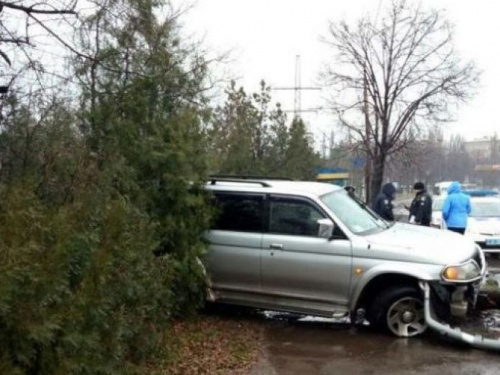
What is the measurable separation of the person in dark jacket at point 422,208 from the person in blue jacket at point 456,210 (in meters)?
0.51

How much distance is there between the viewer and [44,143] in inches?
230

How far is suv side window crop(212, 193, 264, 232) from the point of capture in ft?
25.7

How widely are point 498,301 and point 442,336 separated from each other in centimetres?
170

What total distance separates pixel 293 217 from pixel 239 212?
0.73 metres

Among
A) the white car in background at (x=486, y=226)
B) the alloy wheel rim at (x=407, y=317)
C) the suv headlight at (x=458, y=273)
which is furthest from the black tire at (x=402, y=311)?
the white car in background at (x=486, y=226)

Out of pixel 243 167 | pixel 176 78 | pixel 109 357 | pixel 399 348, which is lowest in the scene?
pixel 399 348

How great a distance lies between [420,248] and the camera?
7.02m

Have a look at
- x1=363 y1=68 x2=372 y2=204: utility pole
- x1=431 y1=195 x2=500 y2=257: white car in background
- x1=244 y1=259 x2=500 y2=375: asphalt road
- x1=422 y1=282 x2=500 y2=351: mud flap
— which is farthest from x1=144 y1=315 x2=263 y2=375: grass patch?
x1=363 y1=68 x2=372 y2=204: utility pole

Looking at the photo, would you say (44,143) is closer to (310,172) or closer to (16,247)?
(16,247)

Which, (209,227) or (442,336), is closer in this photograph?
(442,336)

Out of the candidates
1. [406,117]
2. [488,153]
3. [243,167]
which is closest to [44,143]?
[243,167]

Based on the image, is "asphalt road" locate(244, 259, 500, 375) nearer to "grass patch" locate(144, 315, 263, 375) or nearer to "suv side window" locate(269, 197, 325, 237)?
"grass patch" locate(144, 315, 263, 375)

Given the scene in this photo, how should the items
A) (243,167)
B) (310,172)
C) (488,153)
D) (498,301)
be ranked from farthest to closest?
(488,153)
(310,172)
(243,167)
(498,301)

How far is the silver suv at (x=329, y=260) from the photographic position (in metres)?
6.92
